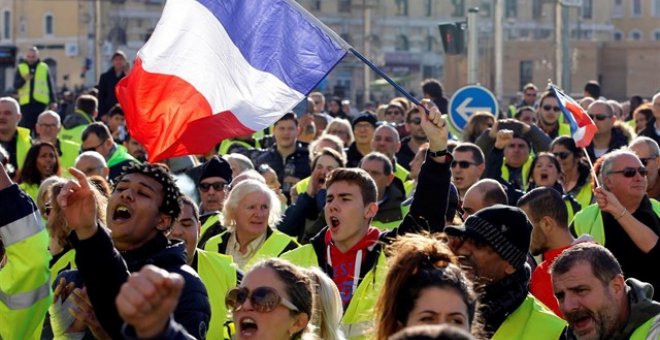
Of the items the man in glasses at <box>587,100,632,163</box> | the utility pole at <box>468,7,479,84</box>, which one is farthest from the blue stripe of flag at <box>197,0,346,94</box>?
the utility pole at <box>468,7,479,84</box>

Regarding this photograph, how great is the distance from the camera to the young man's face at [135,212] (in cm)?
611

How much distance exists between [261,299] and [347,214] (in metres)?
2.31

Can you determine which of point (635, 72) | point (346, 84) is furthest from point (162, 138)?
point (346, 84)

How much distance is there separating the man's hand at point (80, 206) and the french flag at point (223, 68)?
8.54 feet

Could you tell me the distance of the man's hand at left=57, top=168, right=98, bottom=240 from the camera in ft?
17.7

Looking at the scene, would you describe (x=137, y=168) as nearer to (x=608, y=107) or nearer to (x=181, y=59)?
(x=181, y=59)

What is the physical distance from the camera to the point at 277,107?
330 inches

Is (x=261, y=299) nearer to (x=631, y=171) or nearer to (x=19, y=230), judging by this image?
(x=19, y=230)

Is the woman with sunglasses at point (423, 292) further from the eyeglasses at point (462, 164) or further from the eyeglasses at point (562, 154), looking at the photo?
the eyeglasses at point (562, 154)

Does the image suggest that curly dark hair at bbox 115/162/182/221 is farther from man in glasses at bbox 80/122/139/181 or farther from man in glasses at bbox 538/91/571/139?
man in glasses at bbox 538/91/571/139

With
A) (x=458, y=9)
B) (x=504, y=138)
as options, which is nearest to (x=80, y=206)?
(x=504, y=138)

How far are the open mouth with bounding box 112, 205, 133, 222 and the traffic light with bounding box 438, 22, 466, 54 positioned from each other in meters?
16.9

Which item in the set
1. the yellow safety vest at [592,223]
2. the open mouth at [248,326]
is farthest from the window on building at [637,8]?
the open mouth at [248,326]

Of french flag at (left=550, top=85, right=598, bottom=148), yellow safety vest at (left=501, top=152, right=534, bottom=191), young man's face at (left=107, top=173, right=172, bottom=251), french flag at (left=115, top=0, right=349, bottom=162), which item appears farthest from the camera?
yellow safety vest at (left=501, top=152, right=534, bottom=191)
